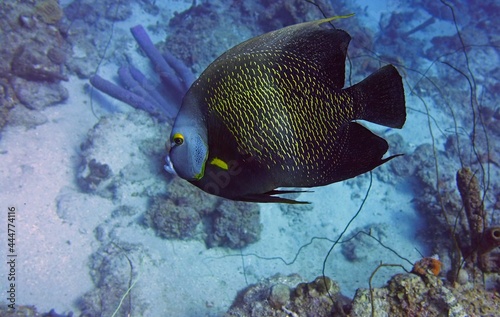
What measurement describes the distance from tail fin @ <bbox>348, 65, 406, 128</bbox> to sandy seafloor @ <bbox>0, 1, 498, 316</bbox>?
164 inches

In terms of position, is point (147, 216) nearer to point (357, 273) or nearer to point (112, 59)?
point (357, 273)

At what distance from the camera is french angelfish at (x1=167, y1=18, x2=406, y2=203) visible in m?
1.05

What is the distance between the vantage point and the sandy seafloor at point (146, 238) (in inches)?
177

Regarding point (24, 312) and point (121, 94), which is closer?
point (24, 312)

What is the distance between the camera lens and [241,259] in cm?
501

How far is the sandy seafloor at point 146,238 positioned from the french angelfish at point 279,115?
394 centimetres

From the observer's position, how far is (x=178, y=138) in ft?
3.39

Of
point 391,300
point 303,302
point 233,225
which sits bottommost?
point 233,225

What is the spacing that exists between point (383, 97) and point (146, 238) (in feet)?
15.5

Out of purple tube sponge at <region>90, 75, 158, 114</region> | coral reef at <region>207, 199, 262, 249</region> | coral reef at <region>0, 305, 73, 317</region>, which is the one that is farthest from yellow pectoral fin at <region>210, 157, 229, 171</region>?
purple tube sponge at <region>90, 75, 158, 114</region>

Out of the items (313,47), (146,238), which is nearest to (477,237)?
(313,47)

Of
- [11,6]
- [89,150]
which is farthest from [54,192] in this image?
[11,6]

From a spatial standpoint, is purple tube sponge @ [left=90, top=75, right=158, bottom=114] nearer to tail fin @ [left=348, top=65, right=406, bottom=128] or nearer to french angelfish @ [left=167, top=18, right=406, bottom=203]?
french angelfish @ [left=167, top=18, right=406, bottom=203]

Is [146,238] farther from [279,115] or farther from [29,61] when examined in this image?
[279,115]
